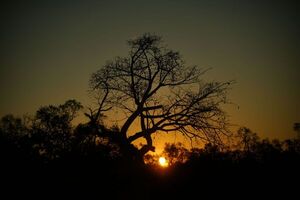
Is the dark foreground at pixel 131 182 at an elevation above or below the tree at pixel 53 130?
below

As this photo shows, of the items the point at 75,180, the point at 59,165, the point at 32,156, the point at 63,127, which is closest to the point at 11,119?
the point at 63,127

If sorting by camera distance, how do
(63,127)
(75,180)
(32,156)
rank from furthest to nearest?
(63,127) < (32,156) < (75,180)

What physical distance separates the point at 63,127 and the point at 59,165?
7.80 metres

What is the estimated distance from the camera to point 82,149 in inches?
842

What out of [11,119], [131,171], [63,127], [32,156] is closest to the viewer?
[131,171]

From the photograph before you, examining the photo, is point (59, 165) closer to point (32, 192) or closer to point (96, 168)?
point (96, 168)

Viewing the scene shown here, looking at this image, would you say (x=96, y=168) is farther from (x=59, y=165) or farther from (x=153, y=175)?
(x=153, y=175)

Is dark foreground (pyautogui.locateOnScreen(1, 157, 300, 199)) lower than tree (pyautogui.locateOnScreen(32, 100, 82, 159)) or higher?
lower

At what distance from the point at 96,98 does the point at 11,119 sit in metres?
14.9

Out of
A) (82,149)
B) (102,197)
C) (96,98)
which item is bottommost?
(102,197)

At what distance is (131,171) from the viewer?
18.9 meters

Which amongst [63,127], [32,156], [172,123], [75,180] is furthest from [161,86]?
[63,127]

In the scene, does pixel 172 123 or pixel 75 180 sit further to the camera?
pixel 172 123

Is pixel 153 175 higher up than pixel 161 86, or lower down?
lower down
